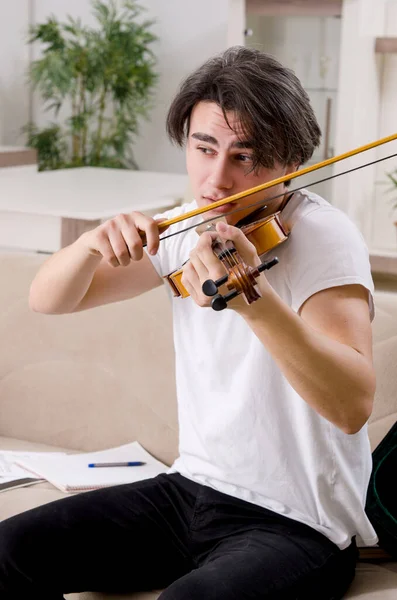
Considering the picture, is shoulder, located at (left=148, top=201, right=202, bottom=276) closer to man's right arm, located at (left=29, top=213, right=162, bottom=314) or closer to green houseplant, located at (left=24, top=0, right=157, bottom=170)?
man's right arm, located at (left=29, top=213, right=162, bottom=314)

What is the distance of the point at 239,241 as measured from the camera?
112cm

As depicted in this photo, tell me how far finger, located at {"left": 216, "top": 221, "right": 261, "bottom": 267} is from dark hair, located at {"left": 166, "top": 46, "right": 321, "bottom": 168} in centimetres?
25

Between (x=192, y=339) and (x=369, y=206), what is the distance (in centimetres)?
241

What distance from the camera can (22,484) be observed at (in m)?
1.81

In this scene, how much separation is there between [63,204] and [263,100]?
70.5 inches

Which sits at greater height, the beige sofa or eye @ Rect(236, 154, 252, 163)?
eye @ Rect(236, 154, 252, 163)

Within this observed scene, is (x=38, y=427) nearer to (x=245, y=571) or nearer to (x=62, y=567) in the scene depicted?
(x=62, y=567)

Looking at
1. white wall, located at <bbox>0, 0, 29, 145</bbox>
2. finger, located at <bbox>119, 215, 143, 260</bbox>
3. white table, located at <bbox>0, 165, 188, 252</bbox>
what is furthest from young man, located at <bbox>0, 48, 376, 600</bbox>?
white wall, located at <bbox>0, 0, 29, 145</bbox>

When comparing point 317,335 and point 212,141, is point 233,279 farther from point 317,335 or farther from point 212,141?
point 212,141

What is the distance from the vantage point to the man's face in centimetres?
133

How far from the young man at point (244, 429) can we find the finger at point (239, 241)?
150 mm

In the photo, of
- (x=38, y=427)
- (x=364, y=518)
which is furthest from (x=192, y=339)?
(x=38, y=427)

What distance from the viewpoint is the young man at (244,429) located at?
1.26 m

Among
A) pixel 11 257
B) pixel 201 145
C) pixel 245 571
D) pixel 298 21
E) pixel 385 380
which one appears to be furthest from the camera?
pixel 298 21
